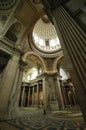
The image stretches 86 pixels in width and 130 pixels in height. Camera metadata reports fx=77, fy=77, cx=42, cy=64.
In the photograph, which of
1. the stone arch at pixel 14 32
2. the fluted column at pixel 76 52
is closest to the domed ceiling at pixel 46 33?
the stone arch at pixel 14 32

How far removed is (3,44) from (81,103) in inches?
220

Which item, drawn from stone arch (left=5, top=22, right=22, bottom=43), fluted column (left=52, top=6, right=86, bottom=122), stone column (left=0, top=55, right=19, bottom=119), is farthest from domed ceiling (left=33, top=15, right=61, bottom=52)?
fluted column (left=52, top=6, right=86, bottom=122)

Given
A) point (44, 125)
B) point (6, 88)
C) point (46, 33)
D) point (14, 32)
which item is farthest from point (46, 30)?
point (44, 125)

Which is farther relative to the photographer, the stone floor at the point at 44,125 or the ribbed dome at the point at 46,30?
the ribbed dome at the point at 46,30

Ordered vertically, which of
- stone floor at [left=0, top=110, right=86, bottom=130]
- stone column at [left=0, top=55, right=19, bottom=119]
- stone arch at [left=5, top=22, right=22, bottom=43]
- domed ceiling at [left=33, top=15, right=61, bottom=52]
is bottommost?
stone floor at [left=0, top=110, right=86, bottom=130]

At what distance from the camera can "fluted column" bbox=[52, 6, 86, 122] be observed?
1.42 metres

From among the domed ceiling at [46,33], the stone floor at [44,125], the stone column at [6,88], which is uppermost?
the domed ceiling at [46,33]

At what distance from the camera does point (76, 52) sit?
1.79 m

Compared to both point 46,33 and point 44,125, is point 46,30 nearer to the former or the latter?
point 46,33

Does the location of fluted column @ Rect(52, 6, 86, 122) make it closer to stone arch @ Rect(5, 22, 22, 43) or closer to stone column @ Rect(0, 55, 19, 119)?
stone column @ Rect(0, 55, 19, 119)

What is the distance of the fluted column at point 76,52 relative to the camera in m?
1.42

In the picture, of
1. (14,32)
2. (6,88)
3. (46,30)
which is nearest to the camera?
(6,88)

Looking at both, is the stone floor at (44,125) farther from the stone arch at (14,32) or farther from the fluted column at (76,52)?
the stone arch at (14,32)

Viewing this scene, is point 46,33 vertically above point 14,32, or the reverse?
point 46,33
